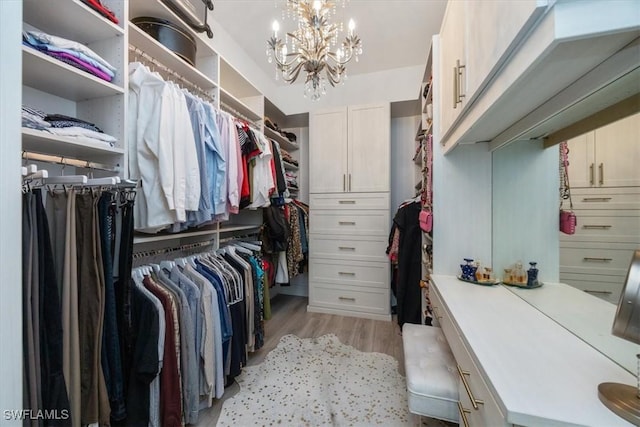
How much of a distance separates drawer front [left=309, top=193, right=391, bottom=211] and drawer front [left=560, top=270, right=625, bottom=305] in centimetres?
177

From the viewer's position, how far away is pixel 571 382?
25.6 inches

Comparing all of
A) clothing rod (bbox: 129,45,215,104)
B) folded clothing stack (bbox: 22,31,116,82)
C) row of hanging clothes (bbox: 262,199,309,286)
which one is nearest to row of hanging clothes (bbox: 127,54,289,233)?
clothing rod (bbox: 129,45,215,104)

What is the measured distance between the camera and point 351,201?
9.32ft

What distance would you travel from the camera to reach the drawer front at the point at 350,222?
275 centimetres

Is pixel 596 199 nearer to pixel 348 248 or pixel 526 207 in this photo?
pixel 526 207

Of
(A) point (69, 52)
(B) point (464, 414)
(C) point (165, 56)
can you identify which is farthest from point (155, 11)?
(B) point (464, 414)

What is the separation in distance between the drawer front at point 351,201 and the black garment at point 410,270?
1.49ft

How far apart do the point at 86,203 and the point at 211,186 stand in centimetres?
68

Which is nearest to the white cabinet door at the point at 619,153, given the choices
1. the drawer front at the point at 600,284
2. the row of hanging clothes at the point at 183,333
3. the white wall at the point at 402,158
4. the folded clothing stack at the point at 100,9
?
the drawer front at the point at 600,284

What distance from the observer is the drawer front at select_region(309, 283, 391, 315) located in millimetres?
2730

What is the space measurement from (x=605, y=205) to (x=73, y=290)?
1853mm

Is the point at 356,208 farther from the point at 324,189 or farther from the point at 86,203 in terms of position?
the point at 86,203

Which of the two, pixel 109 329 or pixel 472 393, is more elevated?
pixel 109 329

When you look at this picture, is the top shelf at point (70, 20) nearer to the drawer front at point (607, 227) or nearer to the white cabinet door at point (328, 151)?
the white cabinet door at point (328, 151)
